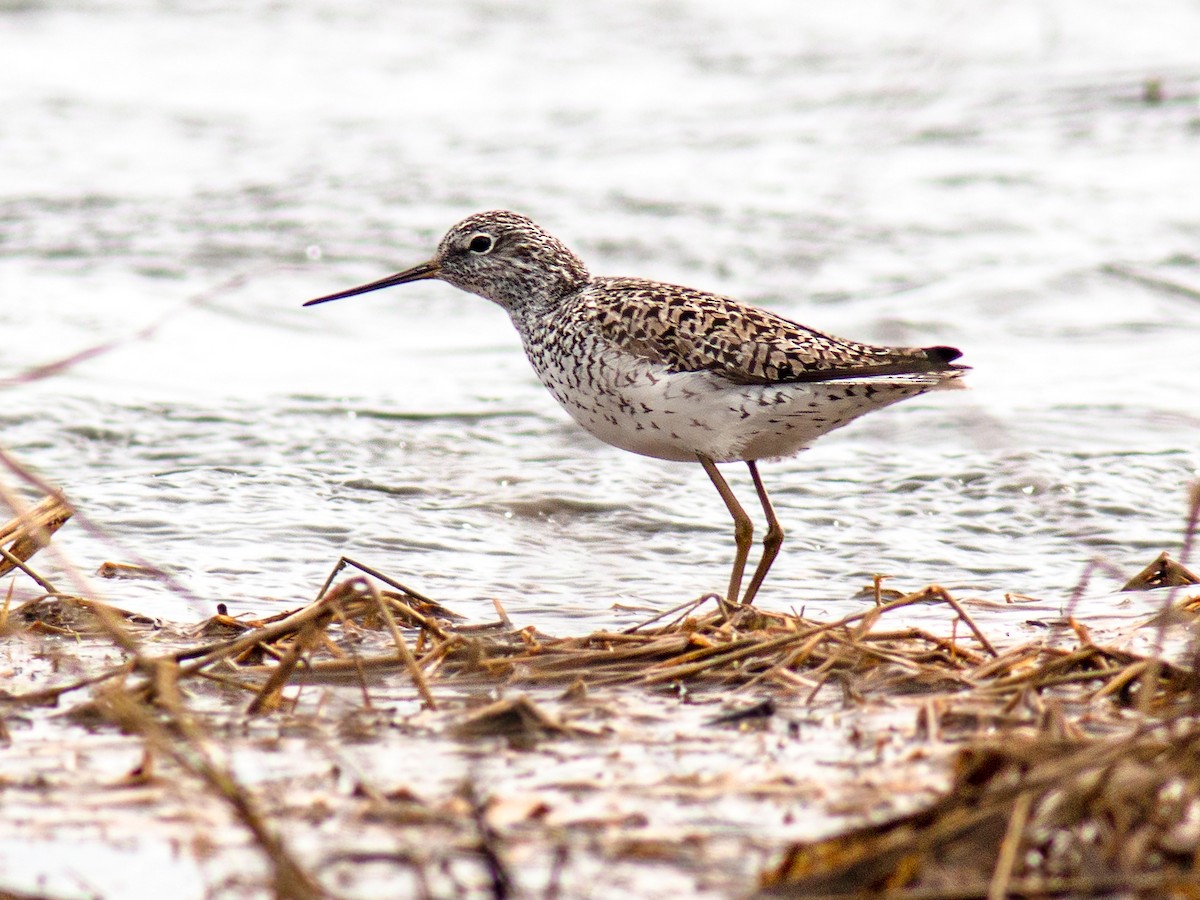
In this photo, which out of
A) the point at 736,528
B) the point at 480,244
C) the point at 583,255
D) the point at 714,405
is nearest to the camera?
the point at 714,405

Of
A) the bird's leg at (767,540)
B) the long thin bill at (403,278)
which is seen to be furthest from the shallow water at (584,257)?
the long thin bill at (403,278)

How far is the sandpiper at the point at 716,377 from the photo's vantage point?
19.6 feet

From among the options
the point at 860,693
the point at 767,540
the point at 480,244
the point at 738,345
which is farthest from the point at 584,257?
the point at 860,693

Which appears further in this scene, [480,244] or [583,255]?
[583,255]

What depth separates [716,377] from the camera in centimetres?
607

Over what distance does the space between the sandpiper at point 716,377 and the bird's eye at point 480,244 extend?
2.97 ft

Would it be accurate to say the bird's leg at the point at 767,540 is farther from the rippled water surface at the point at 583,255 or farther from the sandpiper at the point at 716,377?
the rippled water surface at the point at 583,255

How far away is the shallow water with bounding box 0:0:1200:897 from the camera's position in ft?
23.6

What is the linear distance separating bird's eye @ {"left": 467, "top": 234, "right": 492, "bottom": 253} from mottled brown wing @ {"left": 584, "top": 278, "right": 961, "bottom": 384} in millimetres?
1139

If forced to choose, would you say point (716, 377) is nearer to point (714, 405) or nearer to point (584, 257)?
point (714, 405)

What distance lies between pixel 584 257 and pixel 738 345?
7565mm

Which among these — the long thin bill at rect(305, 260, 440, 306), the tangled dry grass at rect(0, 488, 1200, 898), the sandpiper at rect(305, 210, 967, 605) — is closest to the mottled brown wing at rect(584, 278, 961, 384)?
the sandpiper at rect(305, 210, 967, 605)

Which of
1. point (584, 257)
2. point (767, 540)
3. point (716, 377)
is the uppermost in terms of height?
point (716, 377)

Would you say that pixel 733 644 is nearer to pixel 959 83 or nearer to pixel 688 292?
pixel 688 292
